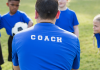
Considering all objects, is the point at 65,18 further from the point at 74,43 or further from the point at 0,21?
the point at 74,43

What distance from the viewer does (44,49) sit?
149cm

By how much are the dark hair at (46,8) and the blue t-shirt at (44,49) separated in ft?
0.46

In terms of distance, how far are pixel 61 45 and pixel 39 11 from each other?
41 centimetres

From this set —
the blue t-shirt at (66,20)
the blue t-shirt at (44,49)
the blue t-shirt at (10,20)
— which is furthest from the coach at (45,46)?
the blue t-shirt at (10,20)

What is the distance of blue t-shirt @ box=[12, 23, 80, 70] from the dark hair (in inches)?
5.5

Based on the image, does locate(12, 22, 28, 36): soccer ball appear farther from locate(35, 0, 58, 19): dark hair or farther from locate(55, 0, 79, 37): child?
locate(35, 0, 58, 19): dark hair

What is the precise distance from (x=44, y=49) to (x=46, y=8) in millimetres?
405

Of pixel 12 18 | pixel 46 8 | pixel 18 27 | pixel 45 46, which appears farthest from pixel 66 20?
pixel 45 46

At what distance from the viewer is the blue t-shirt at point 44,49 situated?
4.90ft

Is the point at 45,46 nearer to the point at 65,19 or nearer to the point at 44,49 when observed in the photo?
the point at 44,49

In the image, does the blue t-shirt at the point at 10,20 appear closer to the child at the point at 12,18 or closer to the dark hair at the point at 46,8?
the child at the point at 12,18

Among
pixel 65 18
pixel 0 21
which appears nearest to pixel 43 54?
pixel 65 18

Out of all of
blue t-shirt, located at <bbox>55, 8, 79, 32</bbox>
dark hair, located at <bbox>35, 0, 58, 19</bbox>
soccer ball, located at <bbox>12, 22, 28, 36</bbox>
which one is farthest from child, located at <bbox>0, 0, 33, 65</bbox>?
dark hair, located at <bbox>35, 0, 58, 19</bbox>

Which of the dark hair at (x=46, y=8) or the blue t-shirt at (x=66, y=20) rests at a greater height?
the dark hair at (x=46, y=8)
